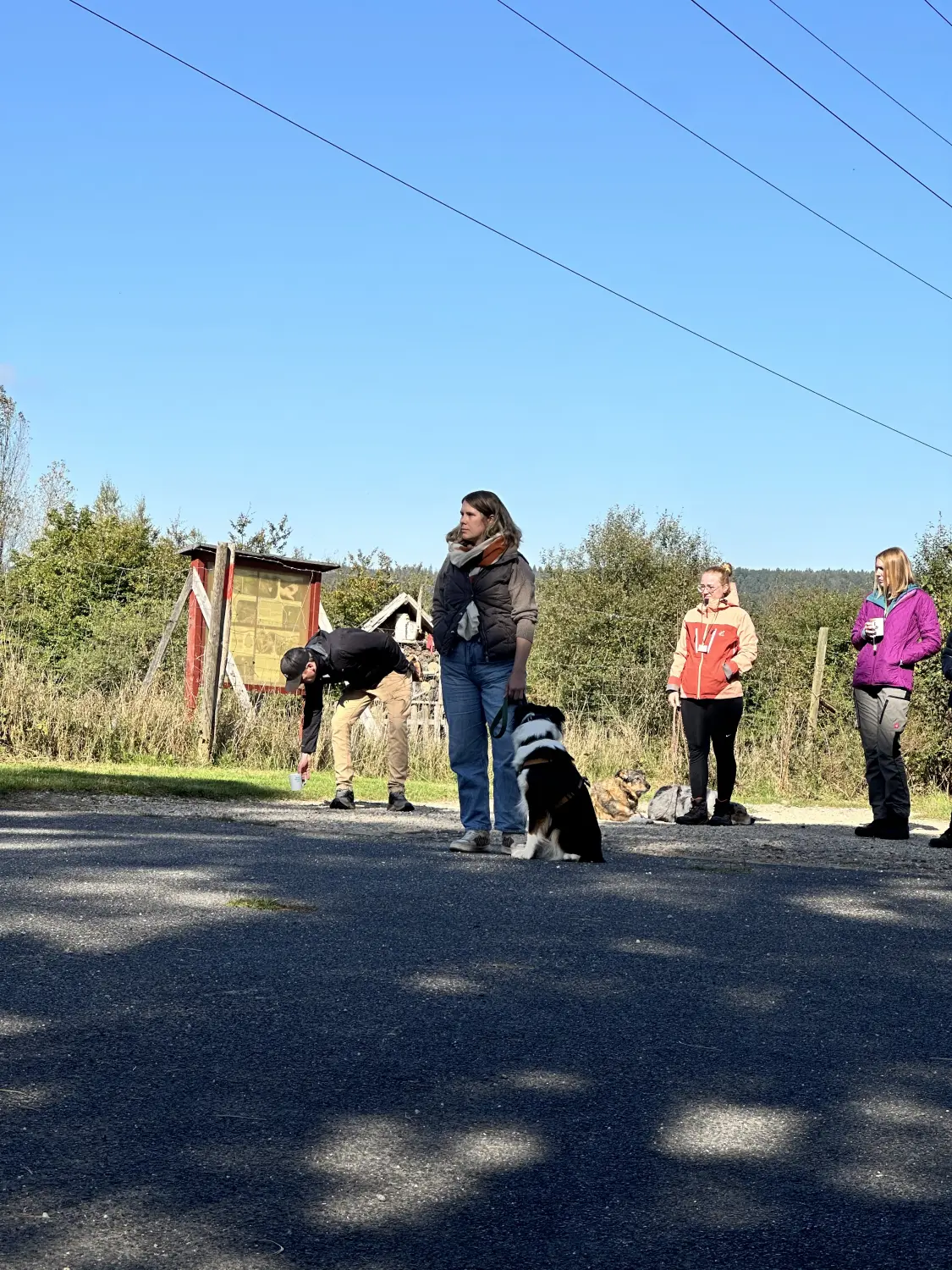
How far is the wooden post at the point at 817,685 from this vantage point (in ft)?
58.4

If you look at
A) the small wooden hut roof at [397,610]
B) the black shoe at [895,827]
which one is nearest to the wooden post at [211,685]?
the black shoe at [895,827]

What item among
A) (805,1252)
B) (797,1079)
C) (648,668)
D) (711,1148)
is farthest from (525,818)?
(648,668)

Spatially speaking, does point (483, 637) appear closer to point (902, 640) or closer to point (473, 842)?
point (473, 842)

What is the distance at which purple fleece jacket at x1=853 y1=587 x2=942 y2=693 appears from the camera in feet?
34.0

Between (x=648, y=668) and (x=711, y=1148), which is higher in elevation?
(x=648, y=668)

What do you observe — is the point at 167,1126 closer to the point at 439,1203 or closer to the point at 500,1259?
the point at 439,1203

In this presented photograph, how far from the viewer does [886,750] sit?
406 inches

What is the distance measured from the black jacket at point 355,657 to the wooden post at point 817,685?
7267mm

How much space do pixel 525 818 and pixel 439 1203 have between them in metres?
5.22

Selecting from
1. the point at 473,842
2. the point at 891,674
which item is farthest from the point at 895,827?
the point at 473,842

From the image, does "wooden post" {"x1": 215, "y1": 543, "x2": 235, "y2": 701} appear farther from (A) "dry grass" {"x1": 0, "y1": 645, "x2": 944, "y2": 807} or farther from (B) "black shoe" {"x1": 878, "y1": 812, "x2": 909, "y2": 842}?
(B) "black shoe" {"x1": 878, "y1": 812, "x2": 909, "y2": 842}

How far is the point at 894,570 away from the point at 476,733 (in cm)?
362

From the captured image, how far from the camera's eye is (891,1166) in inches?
126

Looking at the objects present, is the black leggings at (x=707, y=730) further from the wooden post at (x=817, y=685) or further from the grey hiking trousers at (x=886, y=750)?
the wooden post at (x=817, y=685)
